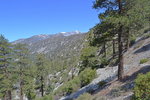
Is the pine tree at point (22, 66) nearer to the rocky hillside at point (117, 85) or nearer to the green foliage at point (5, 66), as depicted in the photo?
the green foliage at point (5, 66)

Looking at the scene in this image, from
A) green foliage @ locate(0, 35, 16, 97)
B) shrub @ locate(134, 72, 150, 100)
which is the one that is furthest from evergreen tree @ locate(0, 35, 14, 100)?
shrub @ locate(134, 72, 150, 100)

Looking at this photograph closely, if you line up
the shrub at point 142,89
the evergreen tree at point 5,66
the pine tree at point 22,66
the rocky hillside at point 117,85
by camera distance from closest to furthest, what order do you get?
the shrub at point 142,89, the rocky hillside at point 117,85, the evergreen tree at point 5,66, the pine tree at point 22,66

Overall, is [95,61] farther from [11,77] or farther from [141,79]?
[141,79]

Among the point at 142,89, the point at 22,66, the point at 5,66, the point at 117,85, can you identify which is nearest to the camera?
the point at 142,89

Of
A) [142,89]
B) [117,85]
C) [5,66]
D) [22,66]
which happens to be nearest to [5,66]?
[5,66]

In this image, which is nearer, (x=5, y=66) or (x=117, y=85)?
(x=117, y=85)

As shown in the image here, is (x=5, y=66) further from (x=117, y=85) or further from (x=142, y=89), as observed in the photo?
(x=142, y=89)

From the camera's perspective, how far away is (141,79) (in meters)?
10.5

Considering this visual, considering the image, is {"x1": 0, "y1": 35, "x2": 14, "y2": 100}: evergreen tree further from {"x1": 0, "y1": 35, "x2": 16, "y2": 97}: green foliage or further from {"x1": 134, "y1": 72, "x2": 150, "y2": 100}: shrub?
{"x1": 134, "y1": 72, "x2": 150, "y2": 100}: shrub

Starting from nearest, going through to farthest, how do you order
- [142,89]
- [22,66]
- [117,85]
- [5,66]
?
[142,89], [117,85], [5,66], [22,66]

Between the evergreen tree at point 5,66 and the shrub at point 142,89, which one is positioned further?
the evergreen tree at point 5,66

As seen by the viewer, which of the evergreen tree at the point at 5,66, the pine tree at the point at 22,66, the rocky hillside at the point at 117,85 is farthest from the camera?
the pine tree at the point at 22,66

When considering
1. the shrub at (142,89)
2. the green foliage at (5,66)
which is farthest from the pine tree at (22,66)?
the shrub at (142,89)

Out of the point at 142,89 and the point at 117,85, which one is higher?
the point at 142,89
